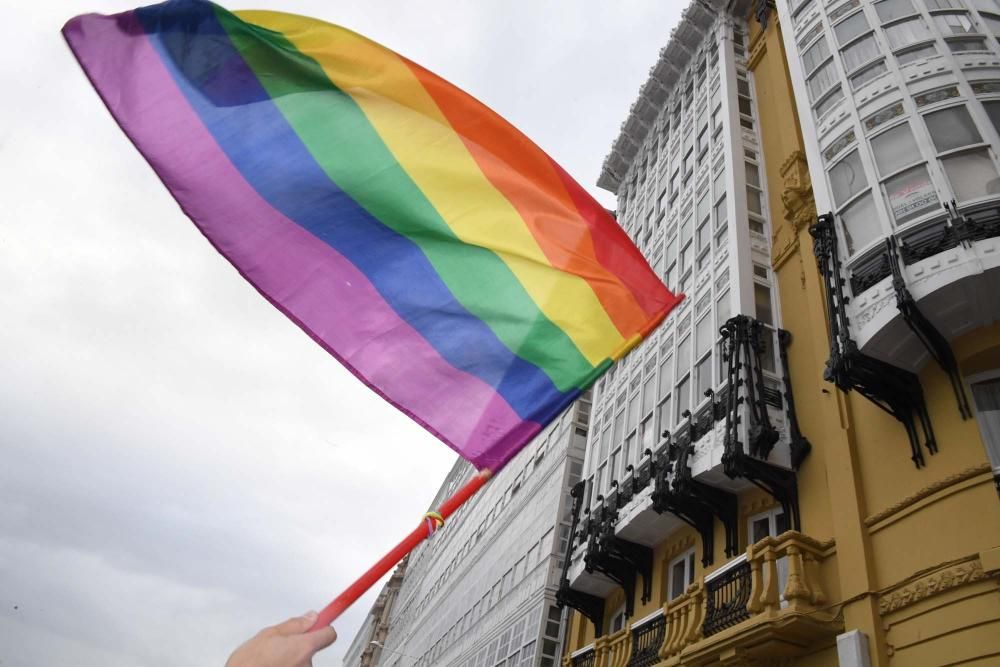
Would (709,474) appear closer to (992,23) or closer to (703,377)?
(703,377)

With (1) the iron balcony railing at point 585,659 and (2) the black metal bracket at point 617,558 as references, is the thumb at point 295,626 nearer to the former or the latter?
(1) the iron balcony railing at point 585,659

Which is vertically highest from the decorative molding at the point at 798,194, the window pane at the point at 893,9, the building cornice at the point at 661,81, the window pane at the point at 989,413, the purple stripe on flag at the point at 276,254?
the building cornice at the point at 661,81

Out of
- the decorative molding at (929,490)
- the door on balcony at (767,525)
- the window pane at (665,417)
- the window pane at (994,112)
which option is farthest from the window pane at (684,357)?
the window pane at (994,112)

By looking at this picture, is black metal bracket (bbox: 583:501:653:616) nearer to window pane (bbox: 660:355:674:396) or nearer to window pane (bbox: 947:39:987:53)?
window pane (bbox: 660:355:674:396)

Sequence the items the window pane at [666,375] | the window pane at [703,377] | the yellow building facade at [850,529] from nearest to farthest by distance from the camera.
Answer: the yellow building facade at [850,529] < the window pane at [703,377] < the window pane at [666,375]

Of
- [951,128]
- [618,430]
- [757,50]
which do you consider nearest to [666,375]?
[618,430]

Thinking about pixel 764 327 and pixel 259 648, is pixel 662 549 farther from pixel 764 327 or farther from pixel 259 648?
pixel 259 648

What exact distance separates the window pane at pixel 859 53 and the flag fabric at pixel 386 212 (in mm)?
11442

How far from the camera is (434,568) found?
5753 cm

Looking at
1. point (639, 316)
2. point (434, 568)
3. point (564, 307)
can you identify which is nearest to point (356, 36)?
point (564, 307)

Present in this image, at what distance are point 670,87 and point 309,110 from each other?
90.0 feet

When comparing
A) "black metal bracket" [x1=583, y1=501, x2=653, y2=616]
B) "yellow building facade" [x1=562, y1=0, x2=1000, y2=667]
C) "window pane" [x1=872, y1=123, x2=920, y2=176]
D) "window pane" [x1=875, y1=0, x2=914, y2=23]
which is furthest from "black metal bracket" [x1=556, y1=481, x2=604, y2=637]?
"window pane" [x1=875, y1=0, x2=914, y2=23]

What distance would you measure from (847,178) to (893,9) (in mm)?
5223

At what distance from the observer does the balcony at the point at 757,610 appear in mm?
11547
